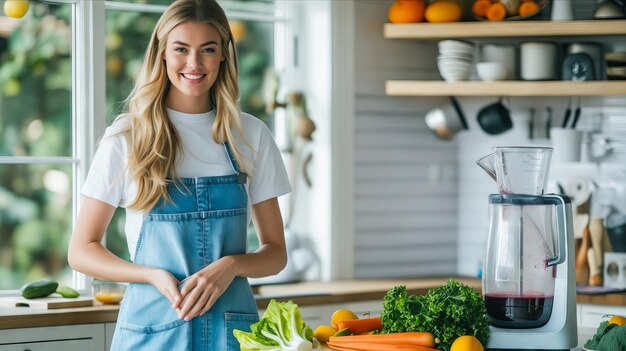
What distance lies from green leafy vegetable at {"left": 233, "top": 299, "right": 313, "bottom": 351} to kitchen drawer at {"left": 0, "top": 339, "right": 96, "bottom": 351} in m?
1.49

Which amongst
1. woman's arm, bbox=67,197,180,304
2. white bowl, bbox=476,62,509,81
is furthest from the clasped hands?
white bowl, bbox=476,62,509,81

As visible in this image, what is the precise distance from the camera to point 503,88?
4.39m

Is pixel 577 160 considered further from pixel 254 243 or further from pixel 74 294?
pixel 74 294

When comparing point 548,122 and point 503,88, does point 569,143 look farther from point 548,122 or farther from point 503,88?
point 503,88

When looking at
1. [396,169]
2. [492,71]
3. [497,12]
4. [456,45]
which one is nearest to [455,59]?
[456,45]

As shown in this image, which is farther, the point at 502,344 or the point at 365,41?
the point at 365,41

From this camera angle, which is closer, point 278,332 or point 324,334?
point 278,332

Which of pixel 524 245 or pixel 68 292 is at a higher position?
pixel 524 245

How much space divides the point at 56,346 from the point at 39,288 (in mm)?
316

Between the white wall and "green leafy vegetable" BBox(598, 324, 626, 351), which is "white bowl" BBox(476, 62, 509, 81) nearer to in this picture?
the white wall

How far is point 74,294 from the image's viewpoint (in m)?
3.79

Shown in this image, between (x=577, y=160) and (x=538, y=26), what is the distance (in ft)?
2.11

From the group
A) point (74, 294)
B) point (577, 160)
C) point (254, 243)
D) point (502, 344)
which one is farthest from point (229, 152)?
point (577, 160)

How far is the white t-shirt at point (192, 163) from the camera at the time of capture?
97.8 inches
